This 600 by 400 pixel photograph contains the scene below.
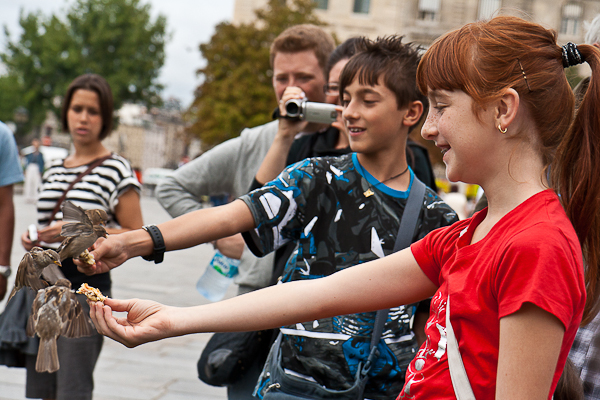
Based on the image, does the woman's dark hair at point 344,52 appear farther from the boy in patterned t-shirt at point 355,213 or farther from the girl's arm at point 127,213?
the girl's arm at point 127,213

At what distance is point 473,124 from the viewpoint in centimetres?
131

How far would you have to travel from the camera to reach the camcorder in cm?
276

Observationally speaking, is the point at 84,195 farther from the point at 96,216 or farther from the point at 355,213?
the point at 355,213

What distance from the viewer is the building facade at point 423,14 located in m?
35.4

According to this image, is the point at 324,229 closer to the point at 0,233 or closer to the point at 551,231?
the point at 551,231

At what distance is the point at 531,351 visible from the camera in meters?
1.11

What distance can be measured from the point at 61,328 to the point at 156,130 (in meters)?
130

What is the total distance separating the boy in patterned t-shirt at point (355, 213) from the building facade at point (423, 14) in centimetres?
3359

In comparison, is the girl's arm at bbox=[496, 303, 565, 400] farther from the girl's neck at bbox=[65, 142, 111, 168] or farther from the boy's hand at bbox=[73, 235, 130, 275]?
the girl's neck at bbox=[65, 142, 111, 168]

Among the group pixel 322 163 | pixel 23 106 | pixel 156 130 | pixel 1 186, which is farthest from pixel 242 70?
pixel 156 130

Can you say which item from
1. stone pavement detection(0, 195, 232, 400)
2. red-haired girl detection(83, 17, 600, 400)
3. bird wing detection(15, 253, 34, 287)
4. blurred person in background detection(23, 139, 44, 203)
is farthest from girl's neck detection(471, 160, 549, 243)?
blurred person in background detection(23, 139, 44, 203)

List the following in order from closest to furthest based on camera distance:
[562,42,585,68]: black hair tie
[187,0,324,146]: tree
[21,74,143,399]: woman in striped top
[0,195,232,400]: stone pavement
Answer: [562,42,585,68]: black hair tie → [21,74,143,399]: woman in striped top → [0,195,232,400]: stone pavement → [187,0,324,146]: tree

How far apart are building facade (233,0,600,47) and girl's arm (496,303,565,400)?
3495 cm

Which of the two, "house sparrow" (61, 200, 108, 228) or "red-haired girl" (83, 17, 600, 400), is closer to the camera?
"red-haired girl" (83, 17, 600, 400)
